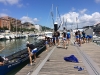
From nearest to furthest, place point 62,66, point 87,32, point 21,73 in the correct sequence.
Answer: point 21,73, point 62,66, point 87,32

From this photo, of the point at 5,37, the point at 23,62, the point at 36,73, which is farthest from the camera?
the point at 5,37

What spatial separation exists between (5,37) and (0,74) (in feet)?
255

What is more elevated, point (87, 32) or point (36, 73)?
point (87, 32)

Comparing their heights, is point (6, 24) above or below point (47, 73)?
above

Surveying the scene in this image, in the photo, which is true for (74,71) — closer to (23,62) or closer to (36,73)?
→ (36,73)

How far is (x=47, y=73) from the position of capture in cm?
971

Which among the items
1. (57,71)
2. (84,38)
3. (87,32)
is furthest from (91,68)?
(87,32)

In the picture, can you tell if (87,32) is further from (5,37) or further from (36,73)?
(5,37)

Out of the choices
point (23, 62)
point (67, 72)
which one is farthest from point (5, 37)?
point (67, 72)

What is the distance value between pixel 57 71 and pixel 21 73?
210 centimetres

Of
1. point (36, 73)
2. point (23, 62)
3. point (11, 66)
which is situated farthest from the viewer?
point (23, 62)

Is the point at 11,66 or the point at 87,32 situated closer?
the point at 11,66

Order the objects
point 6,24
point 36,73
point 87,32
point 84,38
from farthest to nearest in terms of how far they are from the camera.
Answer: point 6,24 < point 87,32 < point 84,38 < point 36,73

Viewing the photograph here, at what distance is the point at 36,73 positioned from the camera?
9.67 m
